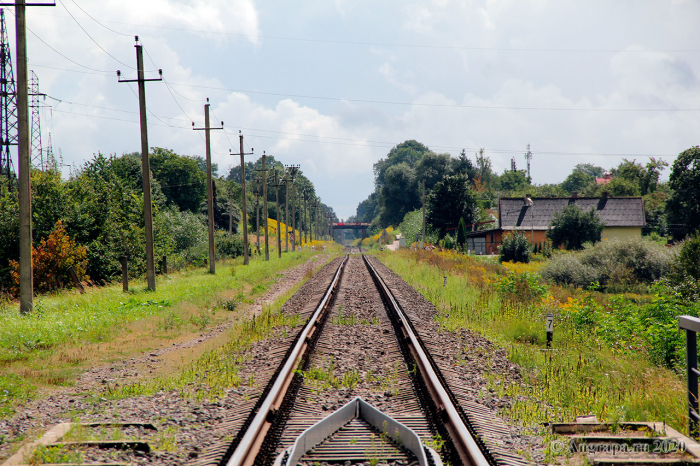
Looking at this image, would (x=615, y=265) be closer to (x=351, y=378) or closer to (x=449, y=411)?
(x=351, y=378)

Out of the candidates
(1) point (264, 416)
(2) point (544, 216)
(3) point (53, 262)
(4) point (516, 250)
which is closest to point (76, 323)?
(3) point (53, 262)

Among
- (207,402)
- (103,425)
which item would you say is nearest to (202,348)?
(207,402)

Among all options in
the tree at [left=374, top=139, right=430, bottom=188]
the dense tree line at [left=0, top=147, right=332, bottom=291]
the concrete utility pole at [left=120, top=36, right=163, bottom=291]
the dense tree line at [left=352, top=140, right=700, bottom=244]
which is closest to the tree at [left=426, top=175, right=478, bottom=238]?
the dense tree line at [left=352, top=140, right=700, bottom=244]

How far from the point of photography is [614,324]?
11.2m

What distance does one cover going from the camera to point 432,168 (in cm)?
10781

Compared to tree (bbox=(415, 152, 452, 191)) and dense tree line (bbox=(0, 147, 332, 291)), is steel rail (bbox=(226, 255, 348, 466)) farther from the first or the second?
tree (bbox=(415, 152, 452, 191))

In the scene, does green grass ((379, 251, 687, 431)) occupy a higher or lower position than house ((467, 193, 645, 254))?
lower

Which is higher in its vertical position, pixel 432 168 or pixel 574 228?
pixel 432 168

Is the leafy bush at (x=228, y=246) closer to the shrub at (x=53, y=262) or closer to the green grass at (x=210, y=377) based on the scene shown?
the shrub at (x=53, y=262)

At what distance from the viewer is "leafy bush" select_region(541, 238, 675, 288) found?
28.9 m

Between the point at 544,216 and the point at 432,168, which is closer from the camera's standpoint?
the point at 544,216

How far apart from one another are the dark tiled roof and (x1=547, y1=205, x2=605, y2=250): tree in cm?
1166

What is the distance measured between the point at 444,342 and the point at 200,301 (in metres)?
9.64

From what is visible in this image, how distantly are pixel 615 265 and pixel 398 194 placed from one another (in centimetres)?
8236
